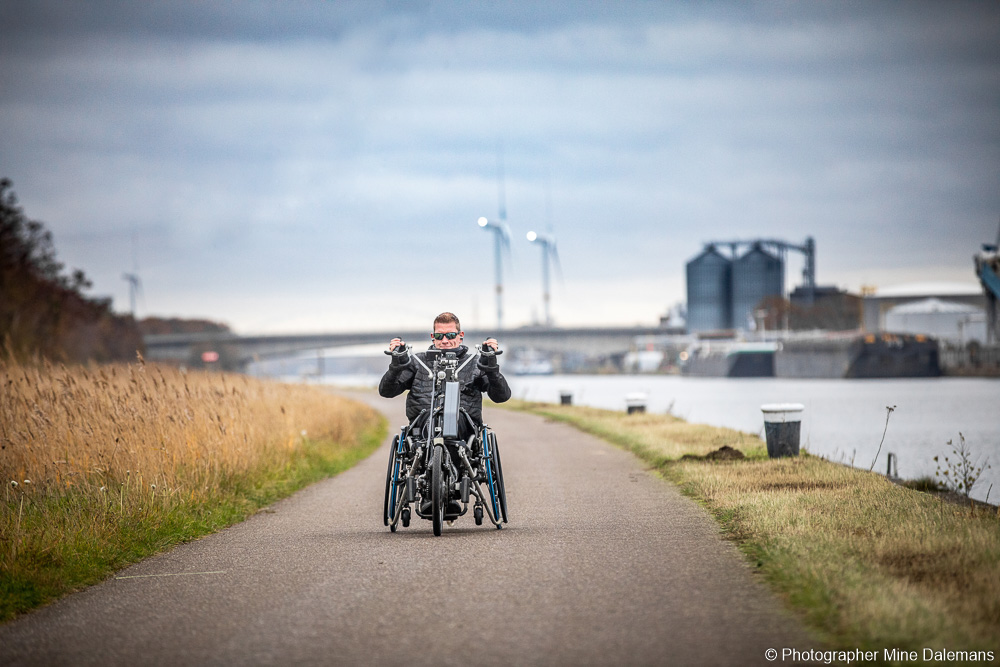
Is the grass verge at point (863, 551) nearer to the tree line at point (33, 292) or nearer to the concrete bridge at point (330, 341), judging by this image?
the tree line at point (33, 292)

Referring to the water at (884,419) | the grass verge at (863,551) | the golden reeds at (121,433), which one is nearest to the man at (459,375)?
the grass verge at (863,551)

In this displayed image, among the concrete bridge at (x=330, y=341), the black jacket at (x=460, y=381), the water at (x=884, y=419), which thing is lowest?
the water at (x=884, y=419)

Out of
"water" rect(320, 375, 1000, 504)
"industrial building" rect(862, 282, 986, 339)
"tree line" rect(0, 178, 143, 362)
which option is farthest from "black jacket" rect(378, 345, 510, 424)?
"industrial building" rect(862, 282, 986, 339)

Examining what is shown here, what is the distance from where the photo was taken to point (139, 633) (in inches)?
238

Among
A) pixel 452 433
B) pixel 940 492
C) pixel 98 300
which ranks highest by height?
pixel 98 300

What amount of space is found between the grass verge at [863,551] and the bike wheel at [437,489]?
253 cm

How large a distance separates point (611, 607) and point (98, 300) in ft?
227

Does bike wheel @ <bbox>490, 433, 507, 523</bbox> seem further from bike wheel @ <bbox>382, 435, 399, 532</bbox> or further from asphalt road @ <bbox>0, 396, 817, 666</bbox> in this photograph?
bike wheel @ <bbox>382, 435, 399, 532</bbox>

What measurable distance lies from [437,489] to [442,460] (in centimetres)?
27

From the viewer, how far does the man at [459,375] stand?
9242 millimetres

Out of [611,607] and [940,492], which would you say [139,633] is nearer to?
[611,607]

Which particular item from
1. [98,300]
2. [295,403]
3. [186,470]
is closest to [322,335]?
[98,300]

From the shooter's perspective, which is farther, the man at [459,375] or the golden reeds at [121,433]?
the golden reeds at [121,433]

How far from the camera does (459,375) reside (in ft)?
30.7
